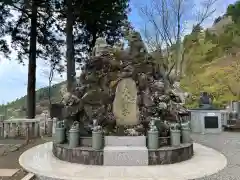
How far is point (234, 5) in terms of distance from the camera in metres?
40.8

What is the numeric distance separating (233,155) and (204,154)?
85 centimetres

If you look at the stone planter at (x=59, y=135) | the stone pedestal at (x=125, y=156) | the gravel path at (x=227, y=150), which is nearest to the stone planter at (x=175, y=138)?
the stone pedestal at (x=125, y=156)

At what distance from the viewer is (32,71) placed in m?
15.4

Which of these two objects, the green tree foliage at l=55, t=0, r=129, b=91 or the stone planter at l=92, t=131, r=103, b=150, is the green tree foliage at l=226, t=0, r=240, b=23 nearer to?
the green tree foliage at l=55, t=0, r=129, b=91

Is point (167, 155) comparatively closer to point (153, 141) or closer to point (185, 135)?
point (153, 141)

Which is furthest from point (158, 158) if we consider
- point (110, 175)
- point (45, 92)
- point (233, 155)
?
point (45, 92)

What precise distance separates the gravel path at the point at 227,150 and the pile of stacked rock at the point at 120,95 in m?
1.90

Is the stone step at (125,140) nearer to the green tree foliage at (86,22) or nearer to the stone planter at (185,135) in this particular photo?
the stone planter at (185,135)

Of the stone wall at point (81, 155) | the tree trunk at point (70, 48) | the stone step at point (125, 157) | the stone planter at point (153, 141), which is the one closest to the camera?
the stone step at point (125, 157)

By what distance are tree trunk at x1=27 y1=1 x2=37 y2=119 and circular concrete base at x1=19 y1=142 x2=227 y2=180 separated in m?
7.85

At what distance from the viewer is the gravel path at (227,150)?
19.6 ft

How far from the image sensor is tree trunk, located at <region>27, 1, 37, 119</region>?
15293mm

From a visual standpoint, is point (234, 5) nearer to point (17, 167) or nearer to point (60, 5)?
point (60, 5)

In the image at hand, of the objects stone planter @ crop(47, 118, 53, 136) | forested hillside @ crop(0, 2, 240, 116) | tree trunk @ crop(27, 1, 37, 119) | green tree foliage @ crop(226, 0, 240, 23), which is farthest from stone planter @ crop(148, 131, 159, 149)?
green tree foliage @ crop(226, 0, 240, 23)
